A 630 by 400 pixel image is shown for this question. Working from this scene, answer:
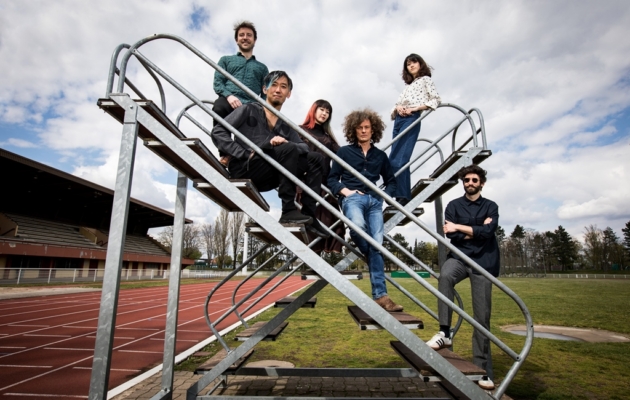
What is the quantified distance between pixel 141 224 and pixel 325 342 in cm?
4139

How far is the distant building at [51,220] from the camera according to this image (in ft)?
79.2

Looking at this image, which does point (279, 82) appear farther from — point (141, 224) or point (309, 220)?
point (141, 224)

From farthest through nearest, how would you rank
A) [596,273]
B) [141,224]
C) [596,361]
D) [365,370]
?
[596,273]
[141,224]
[596,361]
[365,370]

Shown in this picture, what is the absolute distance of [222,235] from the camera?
64438mm

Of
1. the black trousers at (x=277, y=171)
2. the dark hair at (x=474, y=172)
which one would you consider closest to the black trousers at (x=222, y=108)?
the black trousers at (x=277, y=171)

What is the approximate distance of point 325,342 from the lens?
7.12 meters

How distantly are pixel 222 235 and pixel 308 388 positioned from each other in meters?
62.6

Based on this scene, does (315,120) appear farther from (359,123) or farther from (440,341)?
(440,341)

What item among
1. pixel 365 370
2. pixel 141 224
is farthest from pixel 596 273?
pixel 365 370

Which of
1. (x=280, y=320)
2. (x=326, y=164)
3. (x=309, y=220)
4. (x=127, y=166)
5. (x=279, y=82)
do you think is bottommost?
(x=280, y=320)

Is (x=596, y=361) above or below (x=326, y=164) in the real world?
below

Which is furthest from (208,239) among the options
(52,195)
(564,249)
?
(564,249)

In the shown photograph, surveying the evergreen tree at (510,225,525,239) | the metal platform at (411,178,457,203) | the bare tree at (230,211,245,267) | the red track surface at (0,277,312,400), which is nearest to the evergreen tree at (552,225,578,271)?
the evergreen tree at (510,225,525,239)

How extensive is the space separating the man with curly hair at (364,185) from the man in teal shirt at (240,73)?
44.9 inches
